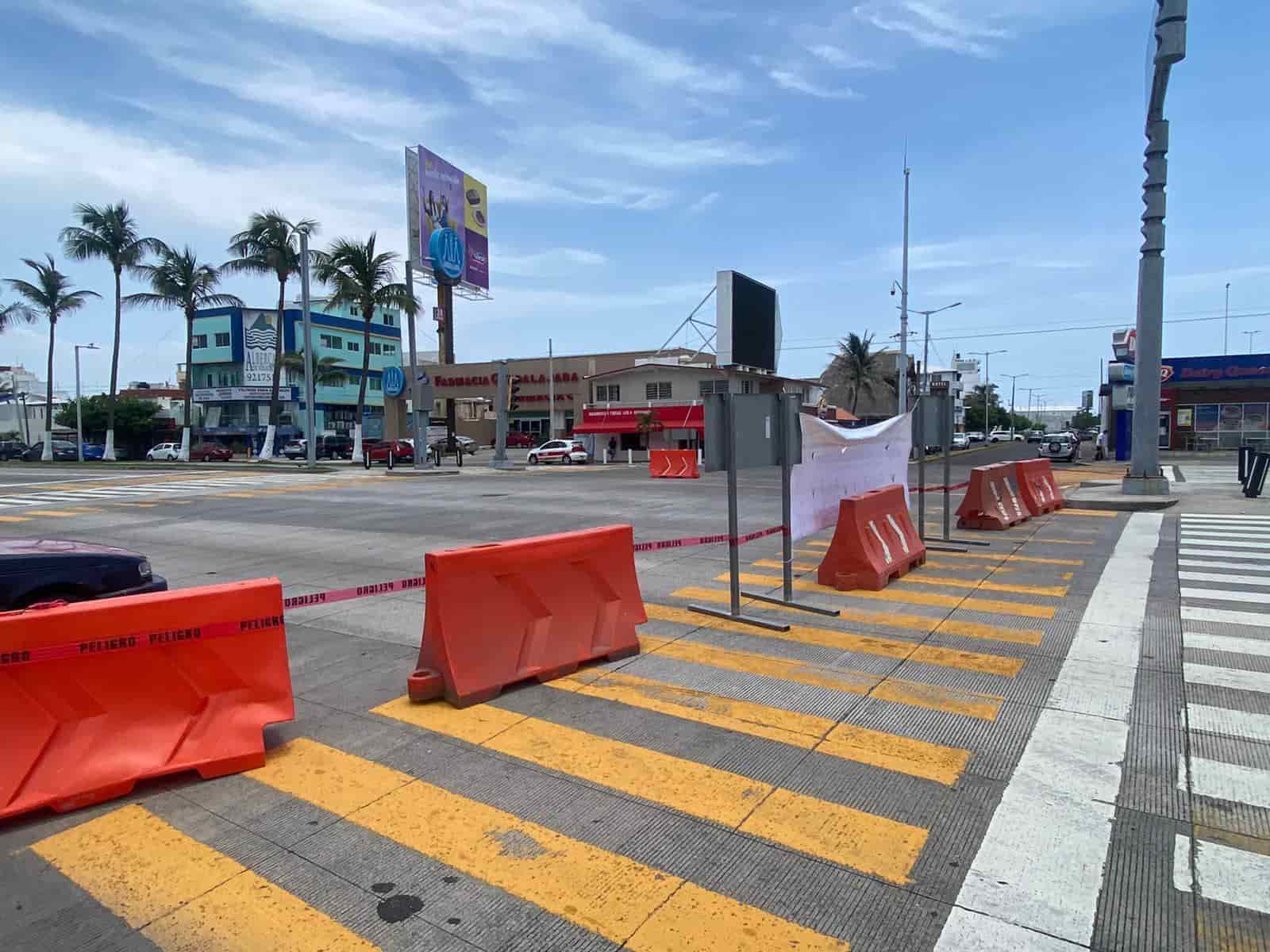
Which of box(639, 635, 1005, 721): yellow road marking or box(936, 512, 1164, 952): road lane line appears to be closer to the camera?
box(936, 512, 1164, 952): road lane line

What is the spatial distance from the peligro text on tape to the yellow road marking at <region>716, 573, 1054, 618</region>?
18.9 feet

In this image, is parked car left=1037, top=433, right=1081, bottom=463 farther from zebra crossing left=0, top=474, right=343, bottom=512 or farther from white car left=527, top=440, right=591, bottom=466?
zebra crossing left=0, top=474, right=343, bottom=512

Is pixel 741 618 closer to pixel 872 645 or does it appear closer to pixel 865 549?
pixel 872 645

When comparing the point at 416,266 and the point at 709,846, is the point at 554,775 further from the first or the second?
the point at 416,266

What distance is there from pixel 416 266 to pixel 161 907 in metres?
43.4

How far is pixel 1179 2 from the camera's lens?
45.0 feet

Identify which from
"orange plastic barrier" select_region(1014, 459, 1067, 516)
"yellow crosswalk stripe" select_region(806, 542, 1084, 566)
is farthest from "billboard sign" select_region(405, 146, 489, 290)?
"yellow crosswalk stripe" select_region(806, 542, 1084, 566)

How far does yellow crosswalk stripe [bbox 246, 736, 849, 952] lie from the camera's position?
2.87 m

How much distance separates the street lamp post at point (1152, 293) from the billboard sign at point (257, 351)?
6687 centimetres

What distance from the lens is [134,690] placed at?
4.18 meters

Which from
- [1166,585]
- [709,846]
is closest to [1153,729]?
[709,846]

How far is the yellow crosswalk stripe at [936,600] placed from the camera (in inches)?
298

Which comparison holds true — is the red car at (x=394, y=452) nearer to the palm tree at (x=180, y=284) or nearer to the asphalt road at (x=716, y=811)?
the palm tree at (x=180, y=284)

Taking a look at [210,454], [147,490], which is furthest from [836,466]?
[210,454]
